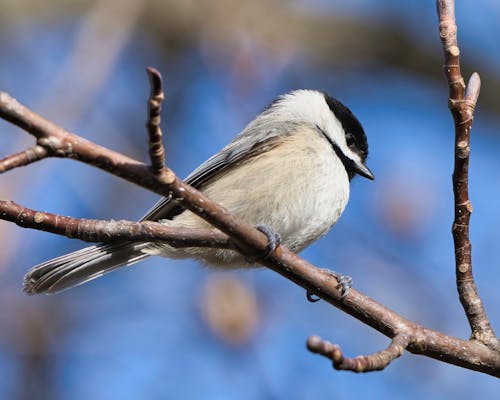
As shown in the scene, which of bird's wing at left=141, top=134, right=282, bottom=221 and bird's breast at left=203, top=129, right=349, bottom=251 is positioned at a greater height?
bird's wing at left=141, top=134, right=282, bottom=221

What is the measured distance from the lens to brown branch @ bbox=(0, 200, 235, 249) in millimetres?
1515

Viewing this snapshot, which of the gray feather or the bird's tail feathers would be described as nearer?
the bird's tail feathers

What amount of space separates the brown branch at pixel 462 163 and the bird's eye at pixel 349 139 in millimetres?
1076

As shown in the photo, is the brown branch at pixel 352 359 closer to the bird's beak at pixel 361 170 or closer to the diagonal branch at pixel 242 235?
the diagonal branch at pixel 242 235

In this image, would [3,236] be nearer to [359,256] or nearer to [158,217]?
[158,217]

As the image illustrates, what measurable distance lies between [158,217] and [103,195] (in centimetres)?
168

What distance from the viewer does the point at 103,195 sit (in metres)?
4.09

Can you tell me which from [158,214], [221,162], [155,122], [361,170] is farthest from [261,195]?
[155,122]

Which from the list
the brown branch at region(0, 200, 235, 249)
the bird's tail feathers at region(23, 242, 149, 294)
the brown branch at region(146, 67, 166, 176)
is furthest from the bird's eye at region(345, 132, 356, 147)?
the brown branch at region(146, 67, 166, 176)

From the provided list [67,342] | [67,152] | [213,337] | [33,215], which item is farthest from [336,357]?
[67,342]

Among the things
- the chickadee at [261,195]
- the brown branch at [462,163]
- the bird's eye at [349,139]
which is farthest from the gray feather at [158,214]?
the brown branch at [462,163]

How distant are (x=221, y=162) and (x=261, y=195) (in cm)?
22

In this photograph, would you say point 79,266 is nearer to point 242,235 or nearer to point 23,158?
point 242,235

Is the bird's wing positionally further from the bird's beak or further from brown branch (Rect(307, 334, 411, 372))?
brown branch (Rect(307, 334, 411, 372))
